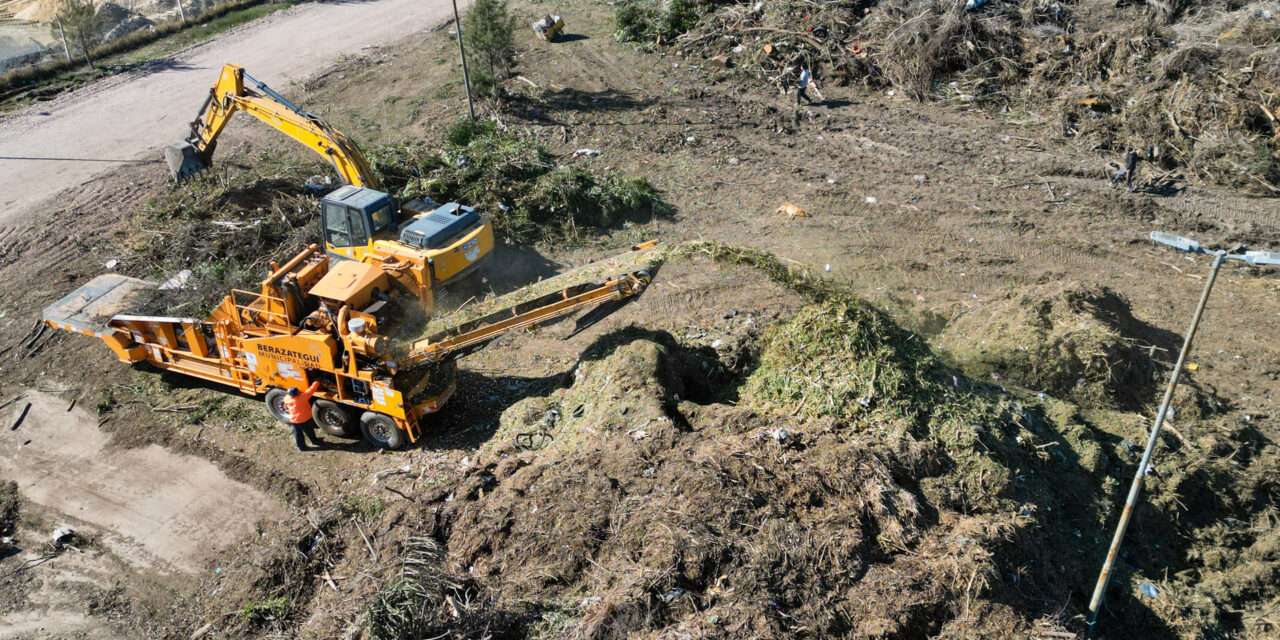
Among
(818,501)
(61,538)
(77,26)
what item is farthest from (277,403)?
(77,26)

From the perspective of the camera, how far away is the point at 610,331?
11.2 m

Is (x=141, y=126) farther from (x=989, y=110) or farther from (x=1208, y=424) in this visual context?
(x=1208, y=424)

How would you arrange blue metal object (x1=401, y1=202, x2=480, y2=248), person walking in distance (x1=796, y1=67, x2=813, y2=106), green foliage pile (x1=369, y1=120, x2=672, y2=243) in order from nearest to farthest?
blue metal object (x1=401, y1=202, x2=480, y2=248) → green foliage pile (x1=369, y1=120, x2=672, y2=243) → person walking in distance (x1=796, y1=67, x2=813, y2=106)

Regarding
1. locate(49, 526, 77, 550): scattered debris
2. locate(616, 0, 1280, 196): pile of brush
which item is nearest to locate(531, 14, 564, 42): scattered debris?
locate(616, 0, 1280, 196): pile of brush

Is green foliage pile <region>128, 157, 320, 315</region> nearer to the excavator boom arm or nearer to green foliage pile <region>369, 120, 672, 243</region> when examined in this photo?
the excavator boom arm

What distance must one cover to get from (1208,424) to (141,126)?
1919cm

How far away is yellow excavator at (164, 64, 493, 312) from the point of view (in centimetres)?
1069

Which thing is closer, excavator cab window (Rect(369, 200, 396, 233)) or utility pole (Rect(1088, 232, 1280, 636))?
utility pole (Rect(1088, 232, 1280, 636))

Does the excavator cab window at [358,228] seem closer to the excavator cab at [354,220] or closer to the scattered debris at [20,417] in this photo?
the excavator cab at [354,220]

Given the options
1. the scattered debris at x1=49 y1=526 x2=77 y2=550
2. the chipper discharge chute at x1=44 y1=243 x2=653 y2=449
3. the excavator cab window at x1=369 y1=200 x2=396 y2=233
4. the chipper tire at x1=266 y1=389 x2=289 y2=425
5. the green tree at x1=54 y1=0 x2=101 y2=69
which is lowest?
the scattered debris at x1=49 y1=526 x2=77 y2=550

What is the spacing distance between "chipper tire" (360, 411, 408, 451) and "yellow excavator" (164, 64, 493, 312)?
146 cm

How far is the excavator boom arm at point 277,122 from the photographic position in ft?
40.8

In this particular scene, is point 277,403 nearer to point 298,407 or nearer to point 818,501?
point 298,407

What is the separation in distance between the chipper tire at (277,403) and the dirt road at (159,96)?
27.8 ft
